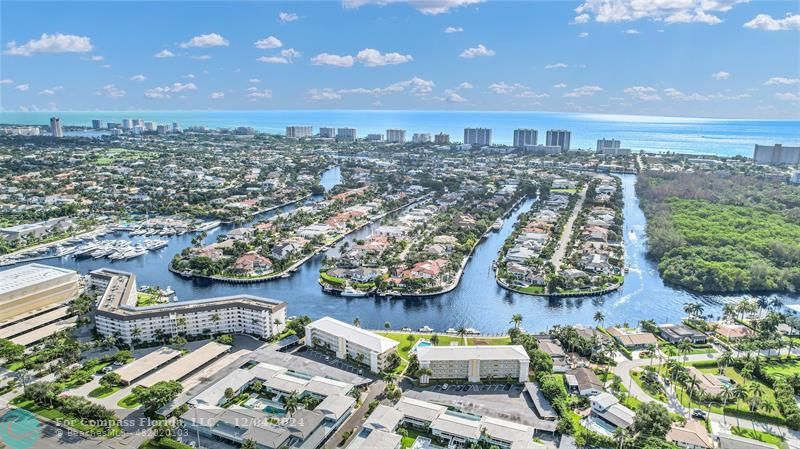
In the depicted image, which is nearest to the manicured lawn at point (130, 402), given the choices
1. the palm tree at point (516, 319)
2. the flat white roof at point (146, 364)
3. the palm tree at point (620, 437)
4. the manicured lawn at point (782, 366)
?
the flat white roof at point (146, 364)

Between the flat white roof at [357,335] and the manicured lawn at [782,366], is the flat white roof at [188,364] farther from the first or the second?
the manicured lawn at [782,366]

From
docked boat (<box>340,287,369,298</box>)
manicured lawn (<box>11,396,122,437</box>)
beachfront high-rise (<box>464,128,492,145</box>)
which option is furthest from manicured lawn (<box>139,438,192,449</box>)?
beachfront high-rise (<box>464,128,492,145</box>)

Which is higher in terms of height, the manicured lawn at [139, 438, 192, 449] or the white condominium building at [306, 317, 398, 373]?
the white condominium building at [306, 317, 398, 373]

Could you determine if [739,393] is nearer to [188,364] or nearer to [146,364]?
[188,364]

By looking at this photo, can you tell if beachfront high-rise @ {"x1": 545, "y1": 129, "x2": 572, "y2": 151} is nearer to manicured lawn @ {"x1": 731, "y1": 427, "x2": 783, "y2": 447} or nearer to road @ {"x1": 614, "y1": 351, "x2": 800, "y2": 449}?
road @ {"x1": 614, "y1": 351, "x2": 800, "y2": 449}

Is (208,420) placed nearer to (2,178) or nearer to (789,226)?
(789,226)

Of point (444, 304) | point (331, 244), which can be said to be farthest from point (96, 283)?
point (444, 304)

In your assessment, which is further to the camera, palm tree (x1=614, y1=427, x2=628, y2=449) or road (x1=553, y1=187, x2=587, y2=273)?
road (x1=553, y1=187, x2=587, y2=273)
